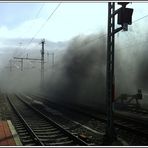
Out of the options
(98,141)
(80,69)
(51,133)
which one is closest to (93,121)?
(51,133)

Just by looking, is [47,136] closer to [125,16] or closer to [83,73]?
[125,16]

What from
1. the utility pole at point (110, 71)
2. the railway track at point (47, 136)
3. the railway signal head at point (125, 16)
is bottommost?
the railway track at point (47, 136)

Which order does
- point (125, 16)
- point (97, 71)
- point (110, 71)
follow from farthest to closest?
point (97, 71), point (110, 71), point (125, 16)

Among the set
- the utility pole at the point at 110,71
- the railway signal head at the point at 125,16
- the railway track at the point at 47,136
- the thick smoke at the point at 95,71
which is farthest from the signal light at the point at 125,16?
the thick smoke at the point at 95,71

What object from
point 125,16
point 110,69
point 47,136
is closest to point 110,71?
point 110,69

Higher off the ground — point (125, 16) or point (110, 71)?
point (125, 16)

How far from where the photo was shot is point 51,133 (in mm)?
15711

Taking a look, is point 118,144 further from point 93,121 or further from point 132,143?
point 93,121

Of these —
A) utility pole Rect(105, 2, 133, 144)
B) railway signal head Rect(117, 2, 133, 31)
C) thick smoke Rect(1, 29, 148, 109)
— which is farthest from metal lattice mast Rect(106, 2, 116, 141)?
thick smoke Rect(1, 29, 148, 109)

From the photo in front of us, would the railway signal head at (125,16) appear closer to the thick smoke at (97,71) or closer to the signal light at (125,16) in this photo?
the signal light at (125,16)

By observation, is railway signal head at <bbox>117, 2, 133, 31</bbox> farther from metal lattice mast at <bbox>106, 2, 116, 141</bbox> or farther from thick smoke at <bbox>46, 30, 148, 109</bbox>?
thick smoke at <bbox>46, 30, 148, 109</bbox>

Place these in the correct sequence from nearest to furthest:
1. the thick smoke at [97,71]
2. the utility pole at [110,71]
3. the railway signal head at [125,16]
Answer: the railway signal head at [125,16], the utility pole at [110,71], the thick smoke at [97,71]

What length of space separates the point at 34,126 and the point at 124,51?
31.8 metres

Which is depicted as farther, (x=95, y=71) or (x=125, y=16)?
(x=95, y=71)
